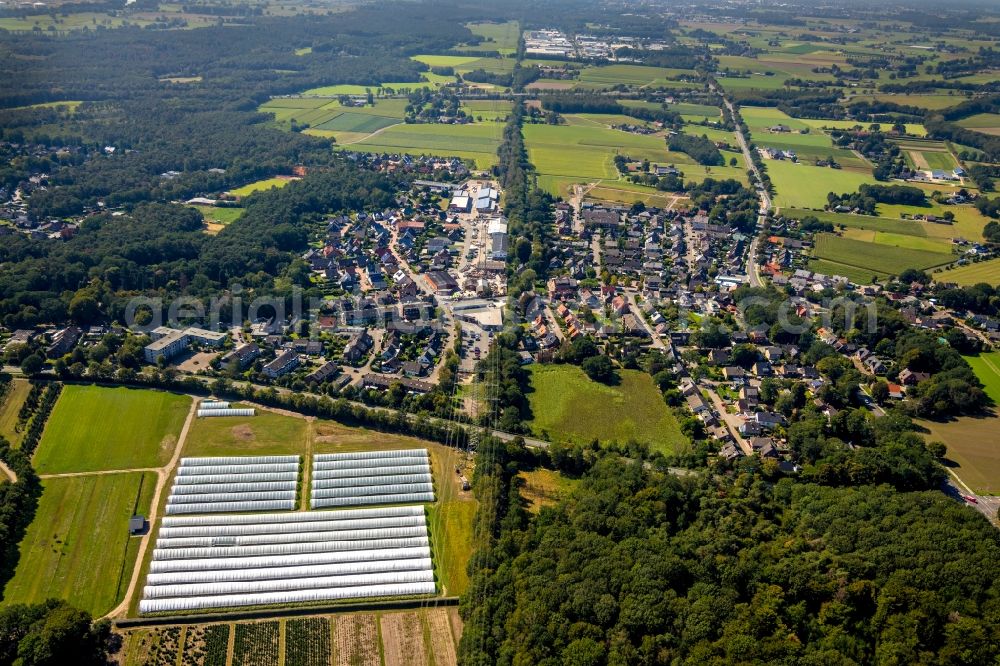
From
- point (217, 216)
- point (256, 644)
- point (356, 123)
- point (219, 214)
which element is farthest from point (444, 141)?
point (256, 644)

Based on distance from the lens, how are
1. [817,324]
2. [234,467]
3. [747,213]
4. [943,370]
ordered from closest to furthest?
[234,467]
[943,370]
[817,324]
[747,213]

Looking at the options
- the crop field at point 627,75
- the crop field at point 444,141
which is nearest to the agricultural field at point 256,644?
the crop field at point 444,141

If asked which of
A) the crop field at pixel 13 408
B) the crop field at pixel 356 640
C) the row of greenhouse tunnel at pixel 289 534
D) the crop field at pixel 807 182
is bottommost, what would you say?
the crop field at pixel 356 640

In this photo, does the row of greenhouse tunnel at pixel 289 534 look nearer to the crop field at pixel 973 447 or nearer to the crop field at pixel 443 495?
the crop field at pixel 443 495

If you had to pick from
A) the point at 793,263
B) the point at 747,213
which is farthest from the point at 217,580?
the point at 747,213

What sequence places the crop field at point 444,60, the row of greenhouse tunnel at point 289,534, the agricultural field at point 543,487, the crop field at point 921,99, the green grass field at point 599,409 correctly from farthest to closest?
the crop field at point 444,60, the crop field at point 921,99, the green grass field at point 599,409, the agricultural field at point 543,487, the row of greenhouse tunnel at point 289,534

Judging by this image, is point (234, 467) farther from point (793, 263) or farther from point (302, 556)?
point (793, 263)
